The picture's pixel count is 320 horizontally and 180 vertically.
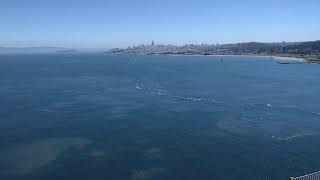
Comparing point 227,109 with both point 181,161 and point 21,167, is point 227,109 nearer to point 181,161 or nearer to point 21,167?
point 181,161

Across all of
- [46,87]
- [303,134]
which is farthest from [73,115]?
[46,87]

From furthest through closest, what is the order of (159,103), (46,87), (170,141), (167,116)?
(46,87) < (159,103) < (167,116) < (170,141)

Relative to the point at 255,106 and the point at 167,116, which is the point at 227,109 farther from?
the point at 167,116

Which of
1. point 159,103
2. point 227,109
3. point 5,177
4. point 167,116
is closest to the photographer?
point 5,177

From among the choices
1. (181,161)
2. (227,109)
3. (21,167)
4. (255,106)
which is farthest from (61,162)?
(255,106)

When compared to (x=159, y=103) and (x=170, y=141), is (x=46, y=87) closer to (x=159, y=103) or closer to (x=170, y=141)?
(x=159, y=103)

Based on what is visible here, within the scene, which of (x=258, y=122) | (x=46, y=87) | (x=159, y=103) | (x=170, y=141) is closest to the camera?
(x=170, y=141)

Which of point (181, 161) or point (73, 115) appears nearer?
point (181, 161)

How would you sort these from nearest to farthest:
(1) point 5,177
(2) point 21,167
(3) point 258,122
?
(1) point 5,177 → (2) point 21,167 → (3) point 258,122

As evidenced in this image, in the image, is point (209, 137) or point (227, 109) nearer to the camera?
point (209, 137)
